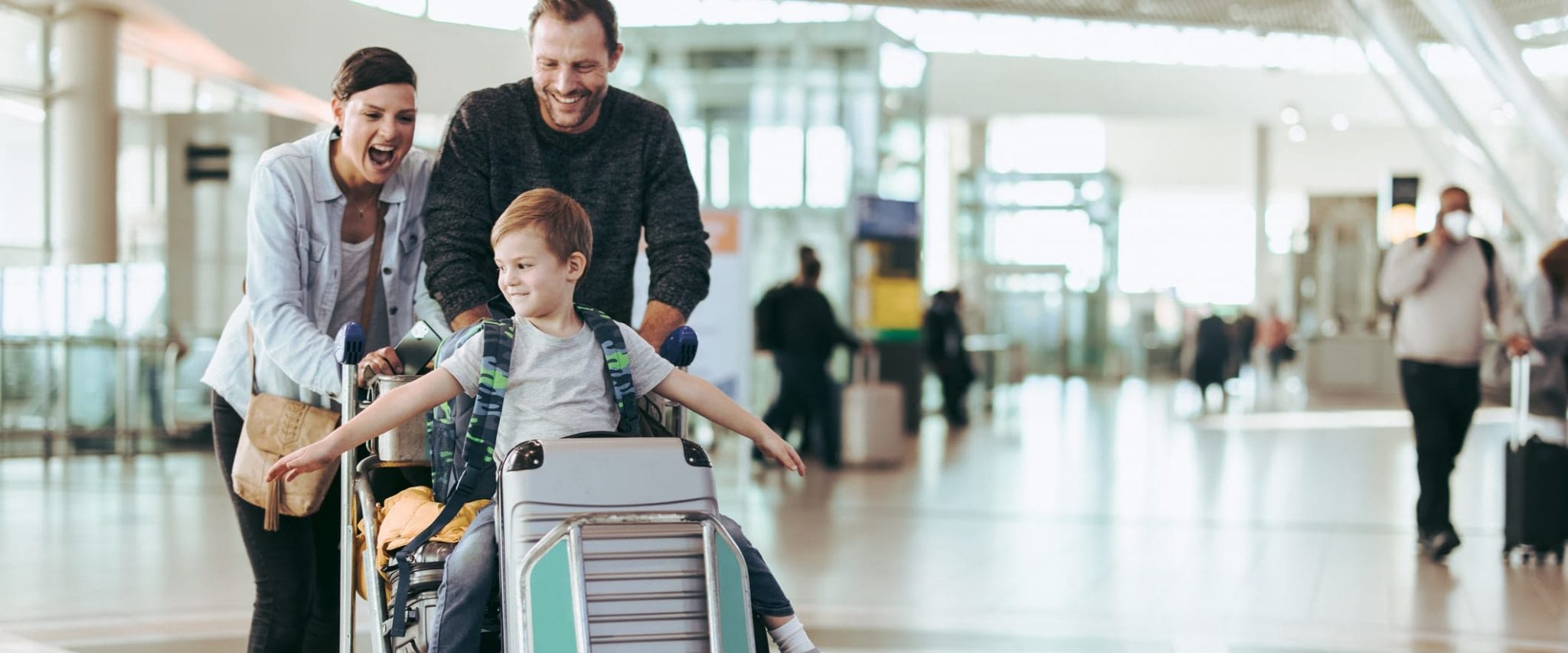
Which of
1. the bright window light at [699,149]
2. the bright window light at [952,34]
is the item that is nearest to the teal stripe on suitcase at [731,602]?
the bright window light at [699,149]

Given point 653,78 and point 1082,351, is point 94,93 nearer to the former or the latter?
point 653,78

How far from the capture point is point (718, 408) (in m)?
2.92

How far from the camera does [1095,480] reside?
37.9 ft

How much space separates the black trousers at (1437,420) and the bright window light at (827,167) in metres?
8.68

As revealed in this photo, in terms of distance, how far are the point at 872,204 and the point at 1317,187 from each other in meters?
31.2

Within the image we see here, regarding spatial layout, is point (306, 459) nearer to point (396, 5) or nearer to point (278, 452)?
point (278, 452)

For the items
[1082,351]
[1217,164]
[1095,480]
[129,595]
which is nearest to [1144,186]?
[1217,164]

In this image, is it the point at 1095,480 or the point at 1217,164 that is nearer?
the point at 1095,480

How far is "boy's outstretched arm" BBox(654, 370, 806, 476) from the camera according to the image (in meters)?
2.92

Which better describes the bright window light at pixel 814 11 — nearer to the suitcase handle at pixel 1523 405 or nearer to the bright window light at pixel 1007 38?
the bright window light at pixel 1007 38

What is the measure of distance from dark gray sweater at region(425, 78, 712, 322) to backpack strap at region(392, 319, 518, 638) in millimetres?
355

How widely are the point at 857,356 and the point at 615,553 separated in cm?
1194

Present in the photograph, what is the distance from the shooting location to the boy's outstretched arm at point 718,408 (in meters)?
2.92

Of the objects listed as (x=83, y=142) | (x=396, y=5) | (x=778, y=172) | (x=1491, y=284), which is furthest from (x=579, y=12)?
(x=778, y=172)
